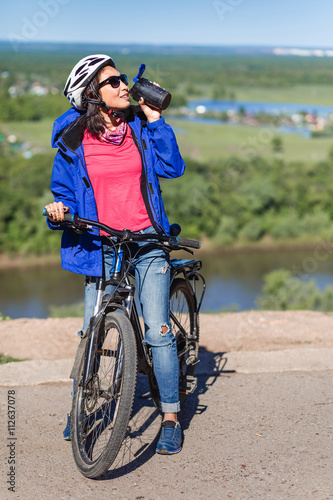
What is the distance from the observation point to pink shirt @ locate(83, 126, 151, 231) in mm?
3225

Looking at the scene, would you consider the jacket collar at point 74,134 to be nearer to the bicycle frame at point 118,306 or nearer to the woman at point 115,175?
the woman at point 115,175

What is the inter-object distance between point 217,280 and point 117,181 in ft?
A: 151

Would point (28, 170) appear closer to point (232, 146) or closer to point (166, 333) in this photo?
point (232, 146)

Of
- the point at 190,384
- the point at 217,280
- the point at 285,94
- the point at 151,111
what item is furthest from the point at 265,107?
the point at 151,111

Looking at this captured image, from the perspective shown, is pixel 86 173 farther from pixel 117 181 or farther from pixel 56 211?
pixel 56 211

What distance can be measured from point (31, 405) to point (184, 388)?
3.42 feet

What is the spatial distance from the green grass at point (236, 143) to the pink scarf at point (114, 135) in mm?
76360

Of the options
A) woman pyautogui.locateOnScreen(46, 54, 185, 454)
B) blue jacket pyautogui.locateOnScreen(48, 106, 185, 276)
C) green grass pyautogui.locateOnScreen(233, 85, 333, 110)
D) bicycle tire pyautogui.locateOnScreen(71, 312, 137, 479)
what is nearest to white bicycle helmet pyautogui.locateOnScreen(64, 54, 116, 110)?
woman pyautogui.locateOnScreen(46, 54, 185, 454)

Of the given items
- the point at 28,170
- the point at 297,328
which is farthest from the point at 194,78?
the point at 297,328

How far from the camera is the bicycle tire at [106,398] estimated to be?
2934 millimetres

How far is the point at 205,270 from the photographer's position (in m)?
53.3

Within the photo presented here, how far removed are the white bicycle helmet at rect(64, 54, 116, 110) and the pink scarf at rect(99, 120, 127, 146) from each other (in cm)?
21

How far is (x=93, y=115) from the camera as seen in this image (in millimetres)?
3221

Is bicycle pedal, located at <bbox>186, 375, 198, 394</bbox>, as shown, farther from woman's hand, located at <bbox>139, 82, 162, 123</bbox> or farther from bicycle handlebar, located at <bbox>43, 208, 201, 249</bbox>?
woman's hand, located at <bbox>139, 82, 162, 123</bbox>
